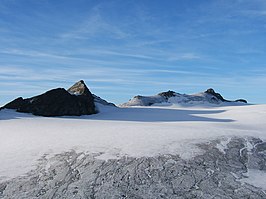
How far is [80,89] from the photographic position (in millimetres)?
30172

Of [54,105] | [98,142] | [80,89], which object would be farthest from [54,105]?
[98,142]

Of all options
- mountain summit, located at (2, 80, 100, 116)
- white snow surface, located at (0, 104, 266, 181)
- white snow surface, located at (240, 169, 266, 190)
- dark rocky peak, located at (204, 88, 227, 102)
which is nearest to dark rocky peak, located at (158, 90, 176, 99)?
dark rocky peak, located at (204, 88, 227, 102)

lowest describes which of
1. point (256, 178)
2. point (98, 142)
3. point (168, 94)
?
point (256, 178)

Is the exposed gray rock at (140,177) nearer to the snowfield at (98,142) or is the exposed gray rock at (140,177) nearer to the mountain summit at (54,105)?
the snowfield at (98,142)

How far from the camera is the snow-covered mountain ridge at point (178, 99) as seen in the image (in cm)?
5869

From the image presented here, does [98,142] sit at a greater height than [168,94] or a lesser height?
lesser

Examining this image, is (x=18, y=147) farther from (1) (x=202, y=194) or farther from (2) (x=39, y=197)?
(1) (x=202, y=194)

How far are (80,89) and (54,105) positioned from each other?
20.5ft

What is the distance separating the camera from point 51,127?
16922 millimetres

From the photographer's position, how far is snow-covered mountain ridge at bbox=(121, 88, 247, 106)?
58688 mm

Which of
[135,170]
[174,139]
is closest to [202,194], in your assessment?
[135,170]

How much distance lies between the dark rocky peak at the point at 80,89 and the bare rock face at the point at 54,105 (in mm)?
2208

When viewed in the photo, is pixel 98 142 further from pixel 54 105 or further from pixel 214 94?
pixel 214 94

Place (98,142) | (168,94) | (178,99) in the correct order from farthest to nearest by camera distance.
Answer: (168,94) < (178,99) < (98,142)
